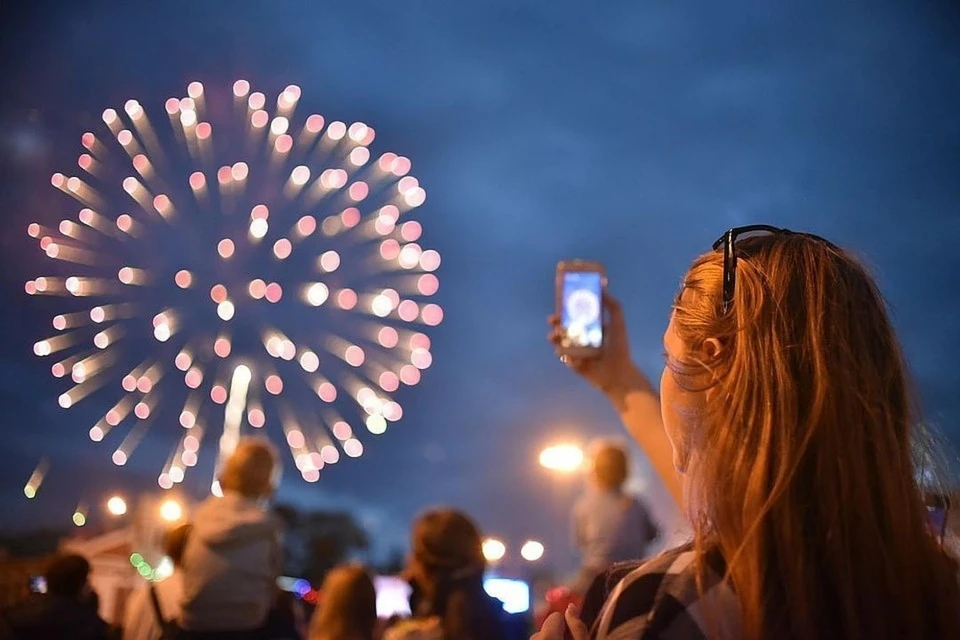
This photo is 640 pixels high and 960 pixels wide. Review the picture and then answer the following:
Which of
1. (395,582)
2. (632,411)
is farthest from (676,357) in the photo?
(395,582)

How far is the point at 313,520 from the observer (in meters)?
54.3

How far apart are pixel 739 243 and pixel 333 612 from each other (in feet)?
11.0

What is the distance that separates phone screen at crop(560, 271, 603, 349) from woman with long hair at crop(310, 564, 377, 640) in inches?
82.5

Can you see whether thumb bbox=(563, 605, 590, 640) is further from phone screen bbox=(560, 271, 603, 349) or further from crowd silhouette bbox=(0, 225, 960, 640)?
phone screen bbox=(560, 271, 603, 349)

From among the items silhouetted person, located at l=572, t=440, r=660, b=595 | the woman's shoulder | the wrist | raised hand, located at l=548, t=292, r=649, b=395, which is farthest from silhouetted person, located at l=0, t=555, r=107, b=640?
the woman's shoulder

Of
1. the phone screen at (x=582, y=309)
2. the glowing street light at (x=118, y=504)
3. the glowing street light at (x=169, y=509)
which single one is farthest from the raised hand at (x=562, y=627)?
the glowing street light at (x=118, y=504)

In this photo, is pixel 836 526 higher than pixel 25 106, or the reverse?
pixel 25 106

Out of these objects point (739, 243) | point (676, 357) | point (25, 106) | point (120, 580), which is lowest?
point (120, 580)

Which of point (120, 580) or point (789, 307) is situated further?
point (120, 580)

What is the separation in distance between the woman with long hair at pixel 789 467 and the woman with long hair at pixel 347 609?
3.16 m

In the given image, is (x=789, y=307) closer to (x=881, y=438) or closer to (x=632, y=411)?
(x=881, y=438)

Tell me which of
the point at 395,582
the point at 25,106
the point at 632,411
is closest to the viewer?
the point at 632,411

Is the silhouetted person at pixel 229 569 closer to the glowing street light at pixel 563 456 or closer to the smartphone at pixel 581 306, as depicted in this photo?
the smartphone at pixel 581 306

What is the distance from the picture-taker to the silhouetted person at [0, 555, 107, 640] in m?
4.85
